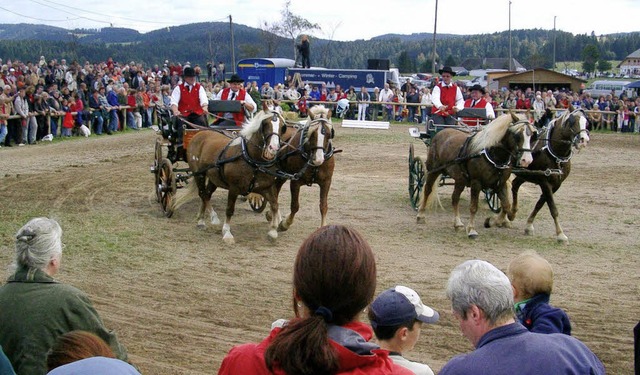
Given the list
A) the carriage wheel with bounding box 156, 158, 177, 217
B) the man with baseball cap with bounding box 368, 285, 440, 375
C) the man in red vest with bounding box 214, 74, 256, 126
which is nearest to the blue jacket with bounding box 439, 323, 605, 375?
the man with baseball cap with bounding box 368, 285, 440, 375

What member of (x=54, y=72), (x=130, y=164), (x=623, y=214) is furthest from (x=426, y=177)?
(x=54, y=72)

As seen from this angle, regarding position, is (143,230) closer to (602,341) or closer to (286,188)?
(286,188)

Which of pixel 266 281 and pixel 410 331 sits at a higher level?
pixel 410 331

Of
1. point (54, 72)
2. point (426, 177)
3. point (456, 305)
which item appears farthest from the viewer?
point (54, 72)

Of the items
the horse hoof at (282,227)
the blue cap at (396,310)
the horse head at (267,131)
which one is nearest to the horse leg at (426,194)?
the horse hoof at (282,227)

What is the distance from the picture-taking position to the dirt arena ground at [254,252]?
22.6ft

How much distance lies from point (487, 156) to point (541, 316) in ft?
23.1

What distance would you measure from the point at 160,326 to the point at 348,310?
489 centimetres

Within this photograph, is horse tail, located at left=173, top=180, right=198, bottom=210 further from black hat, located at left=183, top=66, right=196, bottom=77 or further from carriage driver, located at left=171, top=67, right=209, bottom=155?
black hat, located at left=183, top=66, right=196, bottom=77

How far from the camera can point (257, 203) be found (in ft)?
41.2

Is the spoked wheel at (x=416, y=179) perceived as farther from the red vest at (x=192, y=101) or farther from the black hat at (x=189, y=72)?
the black hat at (x=189, y=72)

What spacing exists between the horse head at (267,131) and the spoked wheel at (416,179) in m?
3.60

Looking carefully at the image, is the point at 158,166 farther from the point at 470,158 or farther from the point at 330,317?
the point at 330,317

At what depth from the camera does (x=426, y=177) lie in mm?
12430
